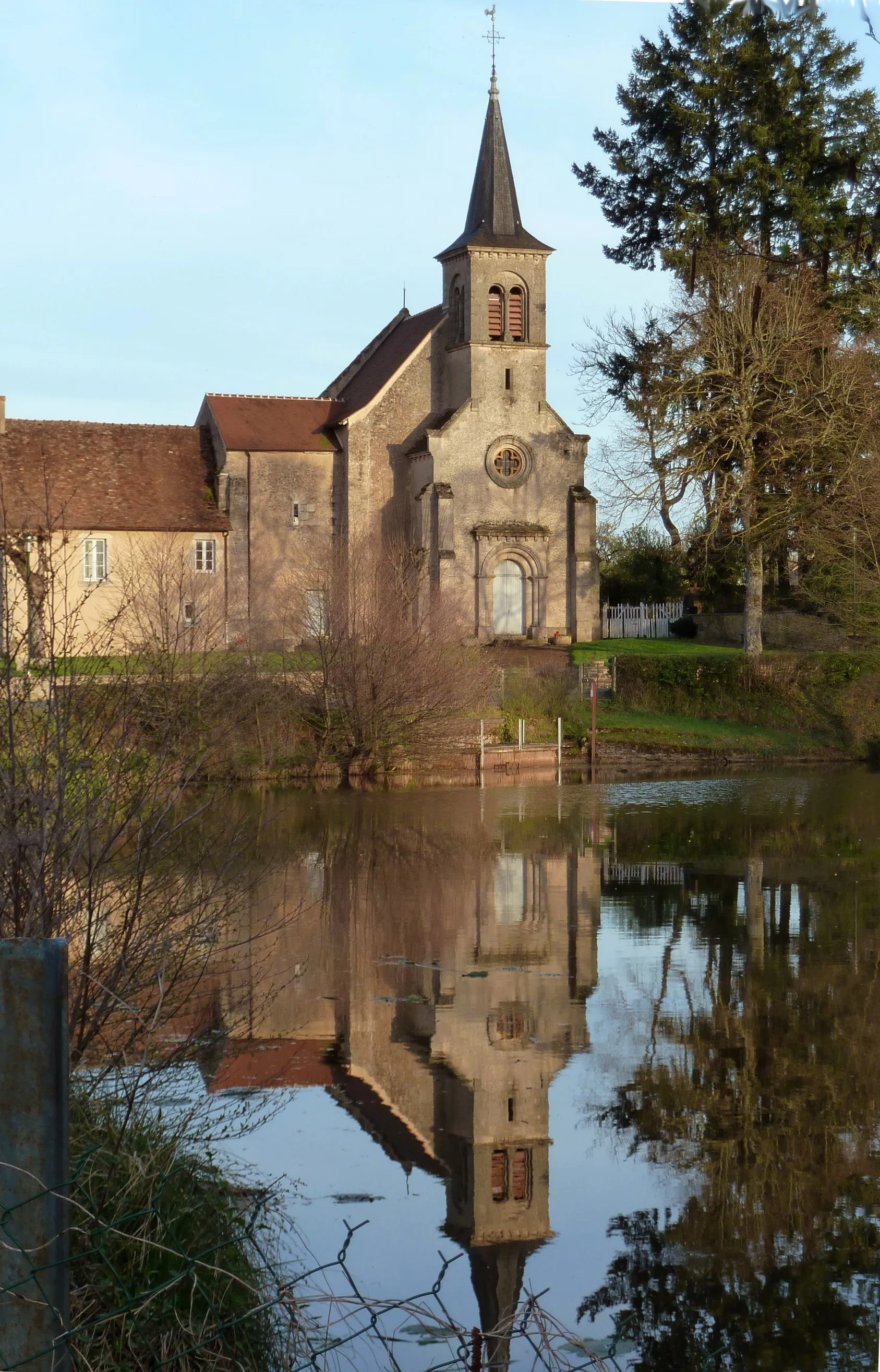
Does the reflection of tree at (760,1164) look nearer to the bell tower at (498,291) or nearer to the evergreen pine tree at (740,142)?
the evergreen pine tree at (740,142)

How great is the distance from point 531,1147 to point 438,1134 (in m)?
0.55

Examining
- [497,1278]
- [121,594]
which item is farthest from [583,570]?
[497,1278]

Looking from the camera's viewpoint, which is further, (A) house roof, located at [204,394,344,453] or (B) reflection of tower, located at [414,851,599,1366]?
(A) house roof, located at [204,394,344,453]

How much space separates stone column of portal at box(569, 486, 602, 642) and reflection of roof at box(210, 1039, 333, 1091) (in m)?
36.9

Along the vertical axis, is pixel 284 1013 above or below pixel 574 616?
below

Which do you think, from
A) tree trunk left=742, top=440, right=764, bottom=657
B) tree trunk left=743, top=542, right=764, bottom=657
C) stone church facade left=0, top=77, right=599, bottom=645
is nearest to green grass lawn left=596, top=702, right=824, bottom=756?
tree trunk left=742, top=440, right=764, bottom=657

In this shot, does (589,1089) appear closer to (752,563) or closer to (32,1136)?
(32,1136)

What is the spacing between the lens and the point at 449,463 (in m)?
45.8

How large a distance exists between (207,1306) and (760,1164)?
153 inches

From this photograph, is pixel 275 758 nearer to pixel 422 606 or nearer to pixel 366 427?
pixel 422 606

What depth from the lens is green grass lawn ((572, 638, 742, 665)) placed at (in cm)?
3944

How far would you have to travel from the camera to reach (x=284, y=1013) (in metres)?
10.8

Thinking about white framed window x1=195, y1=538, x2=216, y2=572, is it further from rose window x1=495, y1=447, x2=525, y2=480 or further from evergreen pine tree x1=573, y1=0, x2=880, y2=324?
evergreen pine tree x1=573, y1=0, x2=880, y2=324

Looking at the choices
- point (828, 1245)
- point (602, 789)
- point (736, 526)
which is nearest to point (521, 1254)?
point (828, 1245)
